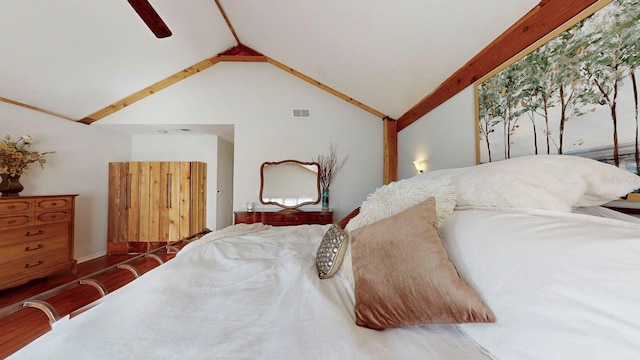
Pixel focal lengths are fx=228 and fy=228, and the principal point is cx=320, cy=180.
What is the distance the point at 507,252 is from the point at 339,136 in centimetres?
309

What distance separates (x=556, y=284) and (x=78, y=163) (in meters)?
4.83

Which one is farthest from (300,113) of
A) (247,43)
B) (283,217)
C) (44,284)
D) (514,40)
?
(44,284)

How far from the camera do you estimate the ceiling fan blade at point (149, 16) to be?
1.66 m

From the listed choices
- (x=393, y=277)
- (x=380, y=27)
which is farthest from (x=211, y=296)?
(x=380, y=27)

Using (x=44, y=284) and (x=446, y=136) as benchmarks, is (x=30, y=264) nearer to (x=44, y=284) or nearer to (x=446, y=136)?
(x=44, y=284)

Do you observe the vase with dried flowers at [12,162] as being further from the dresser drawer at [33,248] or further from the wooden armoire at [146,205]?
the wooden armoire at [146,205]

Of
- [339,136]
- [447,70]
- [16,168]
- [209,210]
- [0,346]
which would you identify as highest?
[447,70]

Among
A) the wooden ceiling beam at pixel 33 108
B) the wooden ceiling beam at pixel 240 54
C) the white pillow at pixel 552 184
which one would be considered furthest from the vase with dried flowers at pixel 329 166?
the wooden ceiling beam at pixel 33 108

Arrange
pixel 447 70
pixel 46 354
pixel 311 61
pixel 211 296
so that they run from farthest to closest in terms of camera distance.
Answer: pixel 311 61 < pixel 447 70 < pixel 211 296 < pixel 46 354

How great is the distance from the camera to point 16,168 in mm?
2451

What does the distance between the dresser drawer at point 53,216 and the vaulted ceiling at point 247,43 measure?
1345 millimetres

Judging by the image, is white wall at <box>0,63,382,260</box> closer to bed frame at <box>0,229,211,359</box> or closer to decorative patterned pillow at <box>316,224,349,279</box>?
bed frame at <box>0,229,211,359</box>

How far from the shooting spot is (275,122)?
3539mm

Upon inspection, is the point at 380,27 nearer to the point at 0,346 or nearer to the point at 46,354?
the point at 46,354
